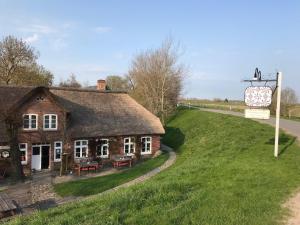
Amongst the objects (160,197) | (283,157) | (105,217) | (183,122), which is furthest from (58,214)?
(183,122)

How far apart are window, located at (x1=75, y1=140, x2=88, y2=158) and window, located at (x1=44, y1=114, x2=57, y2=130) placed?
259 centimetres

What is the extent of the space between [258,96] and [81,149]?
1880cm

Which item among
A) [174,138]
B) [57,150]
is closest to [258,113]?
[57,150]

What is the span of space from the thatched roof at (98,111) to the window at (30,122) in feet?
5.34

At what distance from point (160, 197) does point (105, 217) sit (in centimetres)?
219

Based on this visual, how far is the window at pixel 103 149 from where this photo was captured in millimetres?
31489

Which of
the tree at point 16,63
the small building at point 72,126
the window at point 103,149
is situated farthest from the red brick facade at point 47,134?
the tree at point 16,63

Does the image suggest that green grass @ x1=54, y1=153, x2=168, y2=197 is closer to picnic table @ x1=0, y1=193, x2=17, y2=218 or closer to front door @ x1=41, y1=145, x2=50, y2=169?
front door @ x1=41, y1=145, x2=50, y2=169

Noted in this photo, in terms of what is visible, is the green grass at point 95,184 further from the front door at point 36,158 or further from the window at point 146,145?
the window at point 146,145

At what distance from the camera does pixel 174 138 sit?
138 feet

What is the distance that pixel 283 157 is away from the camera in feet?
53.8

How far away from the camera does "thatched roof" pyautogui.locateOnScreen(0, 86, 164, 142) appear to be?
29.6 meters

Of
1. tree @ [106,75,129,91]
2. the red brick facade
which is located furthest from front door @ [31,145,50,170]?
tree @ [106,75,129,91]

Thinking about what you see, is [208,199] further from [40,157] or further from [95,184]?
[40,157]
